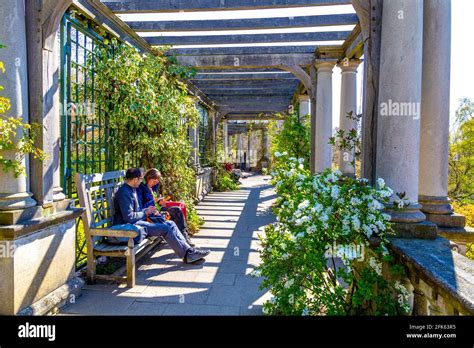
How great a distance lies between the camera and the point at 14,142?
111 inches

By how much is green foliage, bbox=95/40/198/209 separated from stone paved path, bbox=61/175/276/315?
1.41 m

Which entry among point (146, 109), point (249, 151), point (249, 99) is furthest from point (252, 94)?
point (249, 151)

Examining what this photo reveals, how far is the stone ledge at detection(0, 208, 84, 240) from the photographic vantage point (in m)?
2.63

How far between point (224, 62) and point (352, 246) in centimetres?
545

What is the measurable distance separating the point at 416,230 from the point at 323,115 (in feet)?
15.1

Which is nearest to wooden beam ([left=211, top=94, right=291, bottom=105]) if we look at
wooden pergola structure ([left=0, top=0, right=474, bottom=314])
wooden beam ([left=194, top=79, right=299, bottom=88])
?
wooden beam ([left=194, top=79, right=299, bottom=88])

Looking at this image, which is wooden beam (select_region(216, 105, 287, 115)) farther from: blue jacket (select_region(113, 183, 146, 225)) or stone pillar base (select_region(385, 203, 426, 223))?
stone pillar base (select_region(385, 203, 426, 223))

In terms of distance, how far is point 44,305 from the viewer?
2975 millimetres

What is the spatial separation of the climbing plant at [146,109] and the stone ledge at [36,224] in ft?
5.97

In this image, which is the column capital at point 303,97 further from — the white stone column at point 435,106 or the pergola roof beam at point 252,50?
the white stone column at point 435,106

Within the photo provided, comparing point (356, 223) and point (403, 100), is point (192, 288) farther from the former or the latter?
point (403, 100)

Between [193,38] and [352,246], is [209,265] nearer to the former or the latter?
[352,246]

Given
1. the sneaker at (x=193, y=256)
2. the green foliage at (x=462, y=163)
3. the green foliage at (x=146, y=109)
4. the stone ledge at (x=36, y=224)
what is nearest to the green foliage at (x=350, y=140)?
the sneaker at (x=193, y=256)
